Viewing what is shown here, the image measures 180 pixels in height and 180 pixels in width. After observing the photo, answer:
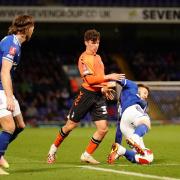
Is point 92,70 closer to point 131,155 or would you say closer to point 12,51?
point 131,155

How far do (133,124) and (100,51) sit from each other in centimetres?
2578

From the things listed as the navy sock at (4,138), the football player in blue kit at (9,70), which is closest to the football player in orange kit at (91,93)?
the football player in blue kit at (9,70)

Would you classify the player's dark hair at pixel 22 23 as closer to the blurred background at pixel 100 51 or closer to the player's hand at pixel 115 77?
the player's hand at pixel 115 77

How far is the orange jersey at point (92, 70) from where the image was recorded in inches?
392

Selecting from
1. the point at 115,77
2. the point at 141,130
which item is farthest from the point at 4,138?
the point at 141,130

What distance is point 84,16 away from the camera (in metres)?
31.0

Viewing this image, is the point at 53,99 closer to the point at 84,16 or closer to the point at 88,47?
the point at 84,16

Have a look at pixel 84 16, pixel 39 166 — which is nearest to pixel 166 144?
pixel 39 166

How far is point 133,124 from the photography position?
10094 mm

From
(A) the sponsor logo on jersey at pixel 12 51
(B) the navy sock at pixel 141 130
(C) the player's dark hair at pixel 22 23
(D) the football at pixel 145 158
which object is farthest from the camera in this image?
(B) the navy sock at pixel 141 130

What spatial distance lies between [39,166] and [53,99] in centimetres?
2010

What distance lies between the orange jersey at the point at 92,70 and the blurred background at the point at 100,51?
13183 millimetres

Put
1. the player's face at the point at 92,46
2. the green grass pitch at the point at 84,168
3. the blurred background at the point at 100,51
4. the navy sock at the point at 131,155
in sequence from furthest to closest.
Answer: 1. the blurred background at the point at 100,51
2. the player's face at the point at 92,46
3. the navy sock at the point at 131,155
4. the green grass pitch at the point at 84,168

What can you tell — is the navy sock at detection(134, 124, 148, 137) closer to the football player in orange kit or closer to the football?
the football
